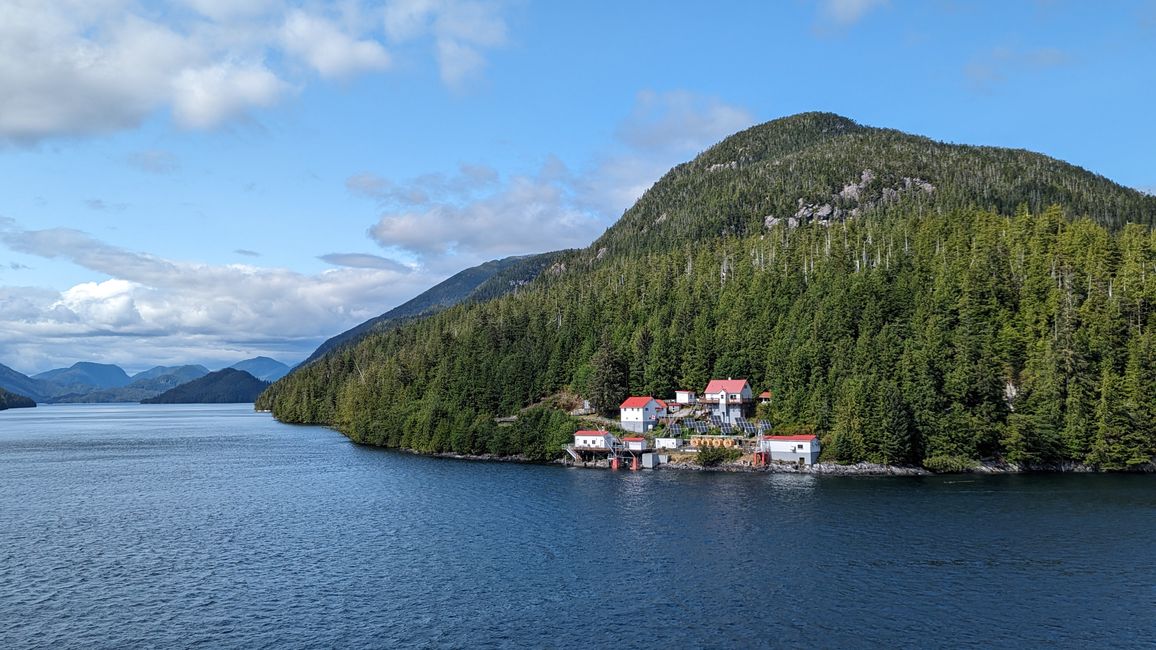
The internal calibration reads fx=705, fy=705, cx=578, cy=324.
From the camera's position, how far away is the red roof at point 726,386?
5389 inches

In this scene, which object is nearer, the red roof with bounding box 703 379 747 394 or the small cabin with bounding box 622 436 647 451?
the small cabin with bounding box 622 436 647 451

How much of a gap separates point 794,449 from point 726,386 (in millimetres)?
24730

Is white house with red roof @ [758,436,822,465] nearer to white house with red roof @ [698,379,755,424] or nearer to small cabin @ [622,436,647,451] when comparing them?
white house with red roof @ [698,379,755,424]

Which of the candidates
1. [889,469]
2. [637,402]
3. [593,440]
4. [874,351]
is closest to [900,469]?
[889,469]

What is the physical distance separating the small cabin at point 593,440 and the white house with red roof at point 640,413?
931 cm

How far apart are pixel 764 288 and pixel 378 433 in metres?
97.5

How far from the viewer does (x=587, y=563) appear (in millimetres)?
63281

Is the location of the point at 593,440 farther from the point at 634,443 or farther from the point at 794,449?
the point at 794,449

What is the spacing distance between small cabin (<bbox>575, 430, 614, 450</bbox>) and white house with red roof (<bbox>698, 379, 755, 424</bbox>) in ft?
74.3

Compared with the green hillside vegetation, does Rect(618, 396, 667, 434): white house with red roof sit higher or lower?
lower

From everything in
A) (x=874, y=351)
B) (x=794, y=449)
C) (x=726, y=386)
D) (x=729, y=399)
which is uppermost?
(x=874, y=351)

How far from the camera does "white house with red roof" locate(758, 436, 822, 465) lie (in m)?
114

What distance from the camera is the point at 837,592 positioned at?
5416cm

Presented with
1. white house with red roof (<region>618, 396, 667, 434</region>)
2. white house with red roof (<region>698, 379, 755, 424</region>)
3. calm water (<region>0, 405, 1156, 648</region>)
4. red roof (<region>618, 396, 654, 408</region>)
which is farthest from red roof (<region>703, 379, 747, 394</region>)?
calm water (<region>0, 405, 1156, 648</region>)
